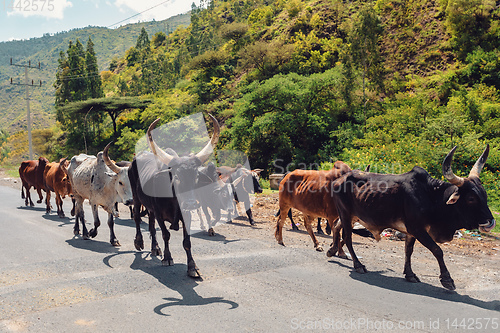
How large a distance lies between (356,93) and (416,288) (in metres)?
26.1

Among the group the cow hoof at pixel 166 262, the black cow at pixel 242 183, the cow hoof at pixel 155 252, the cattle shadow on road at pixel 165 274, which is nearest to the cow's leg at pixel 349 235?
the cattle shadow on road at pixel 165 274

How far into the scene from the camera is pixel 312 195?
9047mm

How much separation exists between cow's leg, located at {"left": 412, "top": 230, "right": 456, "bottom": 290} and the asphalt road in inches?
6.0

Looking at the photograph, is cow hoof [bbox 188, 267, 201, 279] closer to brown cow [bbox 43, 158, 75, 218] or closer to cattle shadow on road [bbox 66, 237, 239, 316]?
cattle shadow on road [bbox 66, 237, 239, 316]

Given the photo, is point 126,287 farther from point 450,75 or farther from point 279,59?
point 279,59

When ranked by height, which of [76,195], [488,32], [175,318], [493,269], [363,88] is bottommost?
[493,269]

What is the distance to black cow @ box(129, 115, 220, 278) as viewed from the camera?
668 cm

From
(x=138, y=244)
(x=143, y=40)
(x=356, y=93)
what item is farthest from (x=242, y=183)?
(x=143, y=40)

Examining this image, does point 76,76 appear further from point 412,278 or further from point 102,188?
point 412,278

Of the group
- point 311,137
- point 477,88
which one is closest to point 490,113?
point 477,88

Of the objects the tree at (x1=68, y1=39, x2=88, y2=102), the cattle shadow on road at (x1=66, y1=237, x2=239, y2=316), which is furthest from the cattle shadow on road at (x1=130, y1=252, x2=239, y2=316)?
the tree at (x1=68, y1=39, x2=88, y2=102)

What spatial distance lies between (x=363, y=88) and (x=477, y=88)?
7377 mm

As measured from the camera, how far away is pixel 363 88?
30.8 m

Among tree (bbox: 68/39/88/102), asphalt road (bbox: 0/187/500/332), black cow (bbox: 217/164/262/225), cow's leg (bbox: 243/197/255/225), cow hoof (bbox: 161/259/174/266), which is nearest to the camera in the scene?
asphalt road (bbox: 0/187/500/332)
